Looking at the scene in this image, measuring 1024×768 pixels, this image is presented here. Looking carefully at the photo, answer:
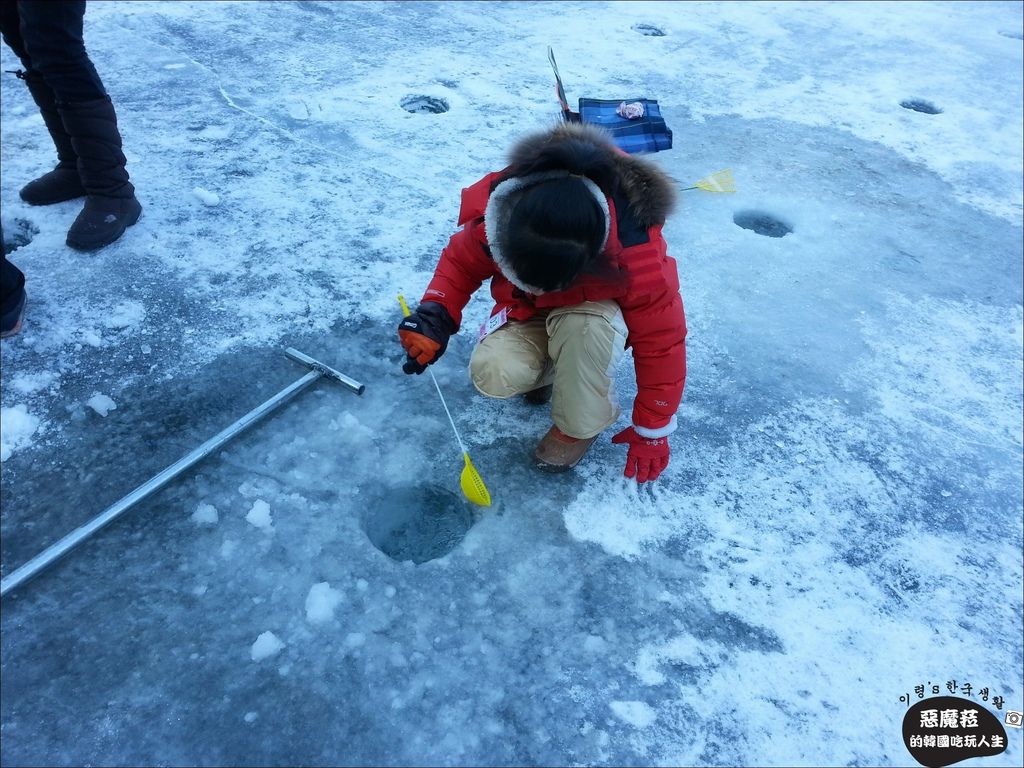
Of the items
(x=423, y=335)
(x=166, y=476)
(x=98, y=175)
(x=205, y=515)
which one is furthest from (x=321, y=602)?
(x=98, y=175)

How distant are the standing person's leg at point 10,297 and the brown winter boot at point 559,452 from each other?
5.43 ft

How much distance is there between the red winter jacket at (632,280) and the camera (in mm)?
1496

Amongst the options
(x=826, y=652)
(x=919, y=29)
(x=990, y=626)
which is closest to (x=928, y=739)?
(x=826, y=652)

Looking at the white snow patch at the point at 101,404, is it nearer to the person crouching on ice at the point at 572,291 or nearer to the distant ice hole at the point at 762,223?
the person crouching on ice at the point at 572,291

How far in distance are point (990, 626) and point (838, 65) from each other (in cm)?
443

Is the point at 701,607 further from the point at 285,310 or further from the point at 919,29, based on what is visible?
the point at 919,29

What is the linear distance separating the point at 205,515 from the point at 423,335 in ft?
2.32

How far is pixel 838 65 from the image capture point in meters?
4.72

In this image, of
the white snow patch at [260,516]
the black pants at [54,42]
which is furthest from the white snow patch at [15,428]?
the black pants at [54,42]

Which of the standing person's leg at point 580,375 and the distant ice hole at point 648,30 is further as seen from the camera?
the distant ice hole at point 648,30

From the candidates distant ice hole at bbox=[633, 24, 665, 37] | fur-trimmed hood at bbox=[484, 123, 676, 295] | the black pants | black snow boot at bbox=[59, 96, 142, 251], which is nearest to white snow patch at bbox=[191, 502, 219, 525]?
fur-trimmed hood at bbox=[484, 123, 676, 295]

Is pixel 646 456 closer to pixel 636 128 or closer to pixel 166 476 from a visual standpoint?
pixel 636 128

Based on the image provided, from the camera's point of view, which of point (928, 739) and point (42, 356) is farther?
point (42, 356)

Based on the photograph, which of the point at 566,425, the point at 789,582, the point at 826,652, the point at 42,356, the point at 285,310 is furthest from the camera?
the point at 285,310
